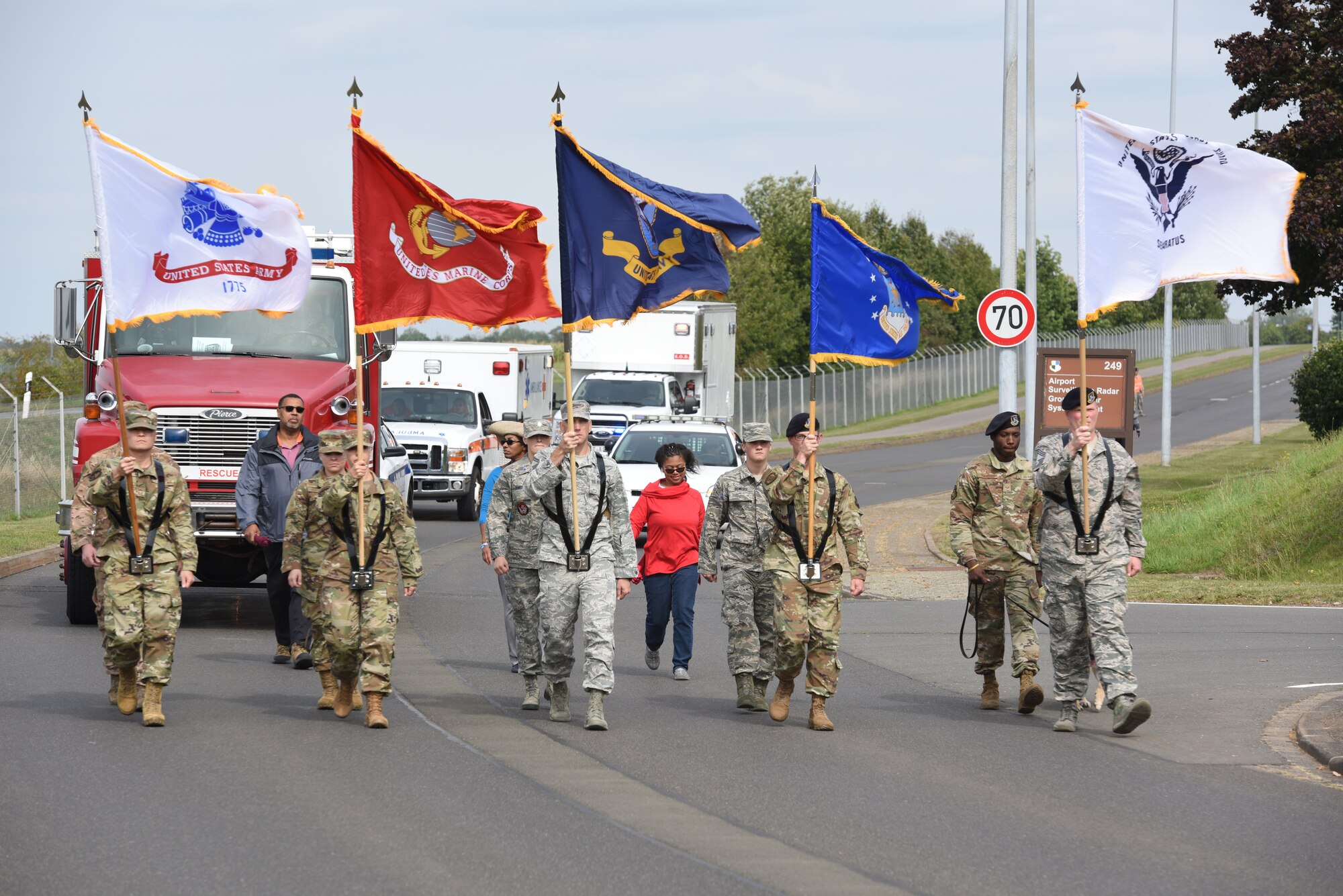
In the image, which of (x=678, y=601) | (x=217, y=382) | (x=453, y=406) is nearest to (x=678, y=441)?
(x=453, y=406)

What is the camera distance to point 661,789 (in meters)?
7.89

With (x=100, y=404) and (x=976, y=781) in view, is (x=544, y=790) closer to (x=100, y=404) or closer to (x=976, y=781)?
(x=976, y=781)

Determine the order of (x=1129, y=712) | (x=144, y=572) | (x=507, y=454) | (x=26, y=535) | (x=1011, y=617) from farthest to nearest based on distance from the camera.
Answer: (x=26, y=535)
(x=507, y=454)
(x=1011, y=617)
(x=144, y=572)
(x=1129, y=712)

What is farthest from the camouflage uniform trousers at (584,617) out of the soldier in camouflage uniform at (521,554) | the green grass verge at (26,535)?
the green grass verge at (26,535)

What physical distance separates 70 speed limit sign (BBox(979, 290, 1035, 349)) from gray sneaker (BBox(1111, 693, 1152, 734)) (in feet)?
27.3

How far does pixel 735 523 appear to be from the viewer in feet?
34.5

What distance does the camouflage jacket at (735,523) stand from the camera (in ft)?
34.1

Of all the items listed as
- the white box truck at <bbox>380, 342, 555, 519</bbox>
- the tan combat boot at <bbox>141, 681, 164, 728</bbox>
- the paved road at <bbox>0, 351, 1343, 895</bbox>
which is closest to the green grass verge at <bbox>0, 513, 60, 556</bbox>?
the white box truck at <bbox>380, 342, 555, 519</bbox>

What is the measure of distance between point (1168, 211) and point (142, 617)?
7.13 meters

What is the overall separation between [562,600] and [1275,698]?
4.85 metres

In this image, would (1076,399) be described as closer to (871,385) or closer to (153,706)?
(153,706)

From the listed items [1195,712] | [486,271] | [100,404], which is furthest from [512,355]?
[1195,712]

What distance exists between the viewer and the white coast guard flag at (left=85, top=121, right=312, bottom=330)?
411 inches

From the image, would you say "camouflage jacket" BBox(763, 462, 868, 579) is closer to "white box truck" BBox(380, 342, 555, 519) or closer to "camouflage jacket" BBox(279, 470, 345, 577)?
"camouflage jacket" BBox(279, 470, 345, 577)
